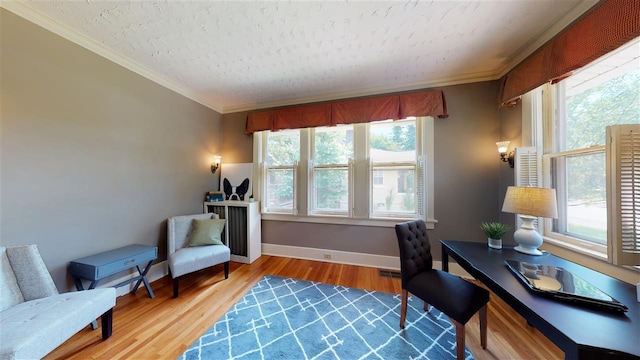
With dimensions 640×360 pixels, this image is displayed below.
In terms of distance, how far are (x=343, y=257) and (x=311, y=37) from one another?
2.84m

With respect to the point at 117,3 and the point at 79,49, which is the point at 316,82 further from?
the point at 79,49

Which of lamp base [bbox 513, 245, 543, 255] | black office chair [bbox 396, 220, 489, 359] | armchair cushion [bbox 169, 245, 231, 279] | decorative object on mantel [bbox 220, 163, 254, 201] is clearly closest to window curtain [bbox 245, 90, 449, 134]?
decorative object on mantel [bbox 220, 163, 254, 201]

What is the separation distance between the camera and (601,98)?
1.50m

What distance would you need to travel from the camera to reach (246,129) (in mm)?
3422

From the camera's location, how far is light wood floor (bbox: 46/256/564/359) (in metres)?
1.47

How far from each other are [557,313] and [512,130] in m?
2.11

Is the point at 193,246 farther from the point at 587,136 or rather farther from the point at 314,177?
the point at 587,136

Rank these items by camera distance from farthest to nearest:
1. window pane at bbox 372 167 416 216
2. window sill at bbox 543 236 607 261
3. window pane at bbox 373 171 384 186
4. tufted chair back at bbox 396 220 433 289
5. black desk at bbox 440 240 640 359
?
window pane at bbox 373 171 384 186 → window pane at bbox 372 167 416 216 → tufted chair back at bbox 396 220 433 289 → window sill at bbox 543 236 607 261 → black desk at bbox 440 240 640 359

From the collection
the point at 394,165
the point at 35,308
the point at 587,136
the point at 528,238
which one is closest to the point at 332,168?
the point at 394,165

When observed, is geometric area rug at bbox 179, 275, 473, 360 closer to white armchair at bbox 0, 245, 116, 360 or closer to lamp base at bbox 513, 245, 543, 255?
white armchair at bbox 0, 245, 116, 360

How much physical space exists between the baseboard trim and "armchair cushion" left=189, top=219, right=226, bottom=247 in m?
0.89

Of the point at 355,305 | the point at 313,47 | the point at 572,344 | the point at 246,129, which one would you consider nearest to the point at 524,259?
the point at 572,344

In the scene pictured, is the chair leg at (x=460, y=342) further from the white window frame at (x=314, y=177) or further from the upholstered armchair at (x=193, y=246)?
the upholstered armchair at (x=193, y=246)

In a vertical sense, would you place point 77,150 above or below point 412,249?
above
